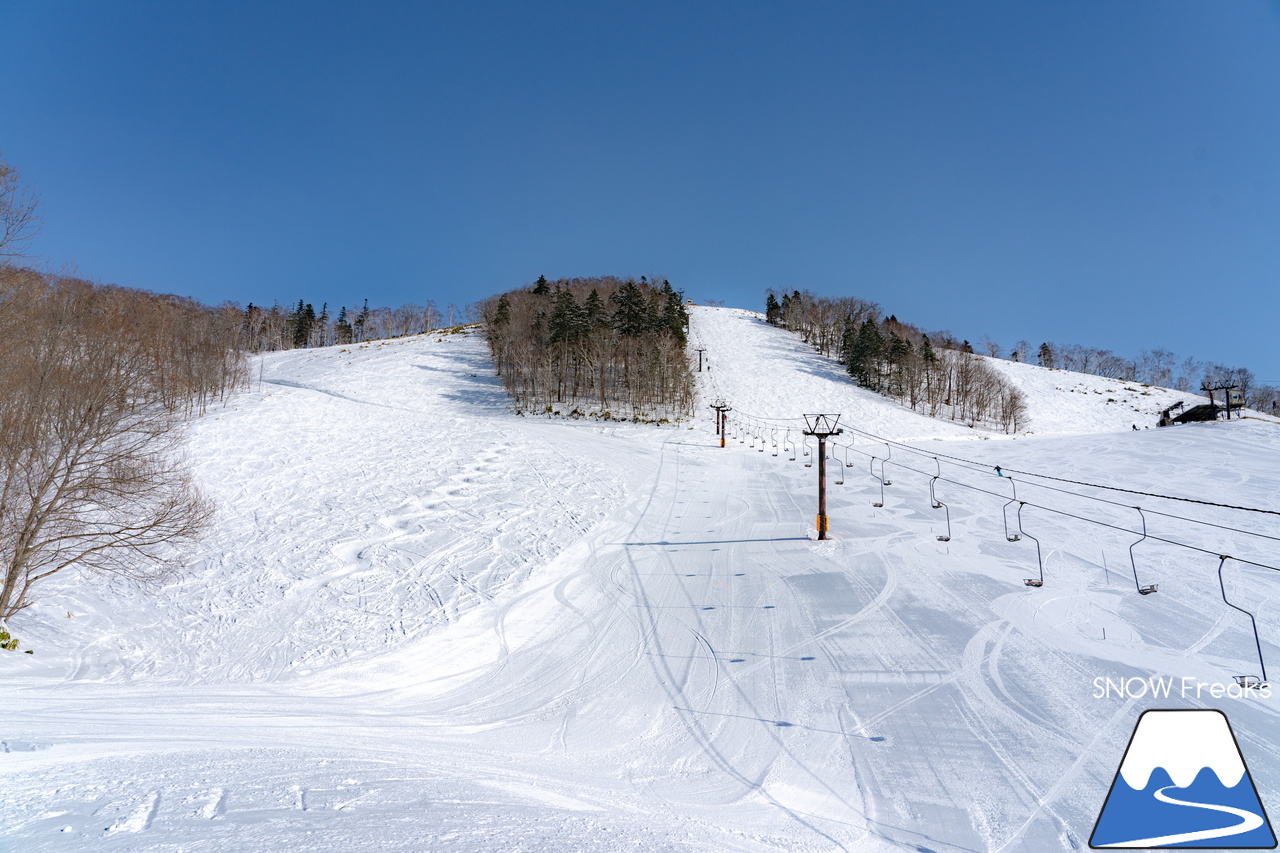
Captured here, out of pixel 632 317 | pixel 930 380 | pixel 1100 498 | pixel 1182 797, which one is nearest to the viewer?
pixel 1182 797

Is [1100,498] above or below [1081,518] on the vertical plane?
above

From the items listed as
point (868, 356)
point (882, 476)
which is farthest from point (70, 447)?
point (868, 356)

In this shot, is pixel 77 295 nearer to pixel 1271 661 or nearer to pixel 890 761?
pixel 890 761

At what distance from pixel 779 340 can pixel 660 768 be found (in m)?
78.9

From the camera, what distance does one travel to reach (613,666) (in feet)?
33.8

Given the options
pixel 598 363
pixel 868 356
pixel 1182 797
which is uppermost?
pixel 868 356

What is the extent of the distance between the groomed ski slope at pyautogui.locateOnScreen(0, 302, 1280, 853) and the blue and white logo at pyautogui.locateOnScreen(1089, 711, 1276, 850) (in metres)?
1.05

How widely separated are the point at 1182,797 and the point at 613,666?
8.02 m

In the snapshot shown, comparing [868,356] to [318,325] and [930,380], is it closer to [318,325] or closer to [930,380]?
[930,380]

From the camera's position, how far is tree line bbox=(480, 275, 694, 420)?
46.8 m

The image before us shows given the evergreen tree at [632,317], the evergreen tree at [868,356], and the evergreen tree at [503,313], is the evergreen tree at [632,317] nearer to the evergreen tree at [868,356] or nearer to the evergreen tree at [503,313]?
the evergreen tree at [503,313]

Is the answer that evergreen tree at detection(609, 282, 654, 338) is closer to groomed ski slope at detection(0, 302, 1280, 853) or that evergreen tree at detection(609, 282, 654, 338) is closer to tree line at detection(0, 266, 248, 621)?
groomed ski slope at detection(0, 302, 1280, 853)

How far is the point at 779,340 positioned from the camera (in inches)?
3174

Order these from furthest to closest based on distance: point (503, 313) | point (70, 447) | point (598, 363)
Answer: point (503, 313) < point (598, 363) < point (70, 447)
